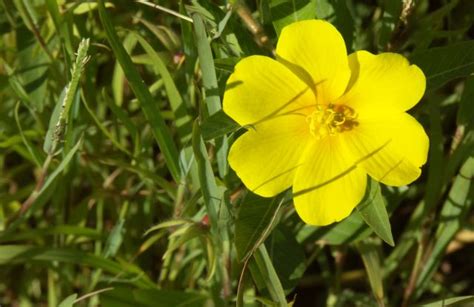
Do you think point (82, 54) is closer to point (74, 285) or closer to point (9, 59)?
point (9, 59)

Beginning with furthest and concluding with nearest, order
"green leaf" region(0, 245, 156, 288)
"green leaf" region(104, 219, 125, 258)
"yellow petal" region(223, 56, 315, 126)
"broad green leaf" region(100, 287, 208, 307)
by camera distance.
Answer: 1. "green leaf" region(104, 219, 125, 258)
2. "green leaf" region(0, 245, 156, 288)
3. "broad green leaf" region(100, 287, 208, 307)
4. "yellow petal" region(223, 56, 315, 126)

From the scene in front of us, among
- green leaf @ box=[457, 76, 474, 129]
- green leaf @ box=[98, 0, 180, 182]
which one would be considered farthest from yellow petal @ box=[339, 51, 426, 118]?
green leaf @ box=[98, 0, 180, 182]

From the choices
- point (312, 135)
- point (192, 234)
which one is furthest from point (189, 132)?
point (312, 135)

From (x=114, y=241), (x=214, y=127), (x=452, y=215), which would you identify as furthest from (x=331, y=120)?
(x=114, y=241)

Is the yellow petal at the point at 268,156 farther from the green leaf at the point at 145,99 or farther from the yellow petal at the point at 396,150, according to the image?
the green leaf at the point at 145,99

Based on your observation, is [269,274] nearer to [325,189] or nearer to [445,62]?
[325,189]

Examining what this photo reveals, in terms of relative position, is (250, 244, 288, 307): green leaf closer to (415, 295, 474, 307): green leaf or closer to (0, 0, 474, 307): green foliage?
(0, 0, 474, 307): green foliage
